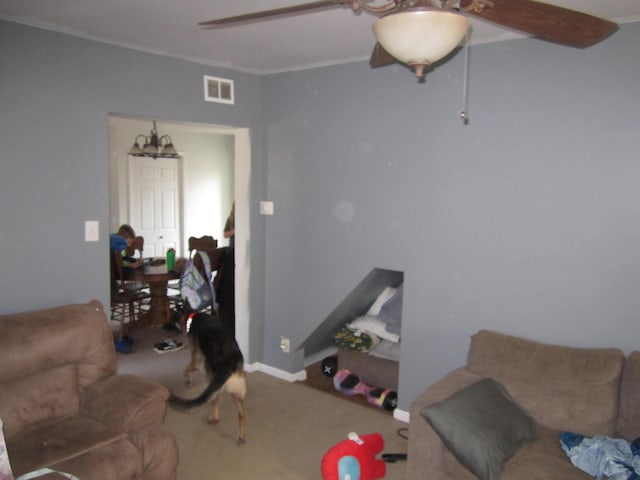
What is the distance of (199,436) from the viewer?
3.09 m

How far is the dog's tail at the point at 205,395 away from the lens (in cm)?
262

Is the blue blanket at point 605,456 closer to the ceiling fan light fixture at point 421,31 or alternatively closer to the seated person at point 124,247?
the ceiling fan light fixture at point 421,31

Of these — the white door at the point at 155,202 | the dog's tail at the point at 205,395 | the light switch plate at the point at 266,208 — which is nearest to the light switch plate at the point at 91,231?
the dog's tail at the point at 205,395

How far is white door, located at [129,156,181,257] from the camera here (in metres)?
6.55

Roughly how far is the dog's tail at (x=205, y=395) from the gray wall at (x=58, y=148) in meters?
0.86

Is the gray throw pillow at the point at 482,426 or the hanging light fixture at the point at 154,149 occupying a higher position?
the hanging light fixture at the point at 154,149

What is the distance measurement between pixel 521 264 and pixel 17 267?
273cm

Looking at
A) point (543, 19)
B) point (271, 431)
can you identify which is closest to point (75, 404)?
point (271, 431)

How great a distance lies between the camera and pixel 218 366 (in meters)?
2.98

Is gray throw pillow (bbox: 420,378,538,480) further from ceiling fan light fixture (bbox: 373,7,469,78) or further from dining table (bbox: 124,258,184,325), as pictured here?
dining table (bbox: 124,258,184,325)

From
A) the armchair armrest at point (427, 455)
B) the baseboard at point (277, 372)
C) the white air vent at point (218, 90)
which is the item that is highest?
the white air vent at point (218, 90)

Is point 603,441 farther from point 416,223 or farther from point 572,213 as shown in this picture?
point 416,223

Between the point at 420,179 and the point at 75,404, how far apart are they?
7.38 feet

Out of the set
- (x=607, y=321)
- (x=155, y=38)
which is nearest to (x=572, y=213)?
(x=607, y=321)
